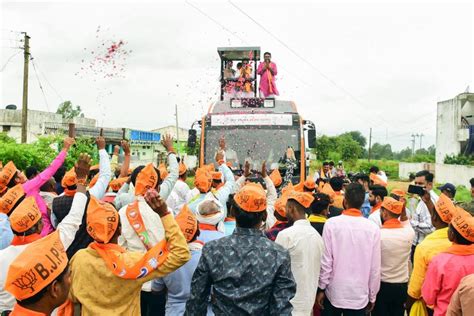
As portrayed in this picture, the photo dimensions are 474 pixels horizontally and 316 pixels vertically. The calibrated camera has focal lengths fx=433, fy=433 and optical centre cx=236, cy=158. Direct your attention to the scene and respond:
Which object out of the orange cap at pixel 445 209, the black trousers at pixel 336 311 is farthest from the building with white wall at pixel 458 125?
the black trousers at pixel 336 311

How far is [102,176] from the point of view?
4.27 meters

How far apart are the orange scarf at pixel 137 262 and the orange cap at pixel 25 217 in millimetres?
877

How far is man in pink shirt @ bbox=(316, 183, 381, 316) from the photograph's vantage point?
409cm

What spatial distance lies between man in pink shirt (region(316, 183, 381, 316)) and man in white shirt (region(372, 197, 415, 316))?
1.24 feet

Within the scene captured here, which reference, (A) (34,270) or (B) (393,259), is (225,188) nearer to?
(B) (393,259)

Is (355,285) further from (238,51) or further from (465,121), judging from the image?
(465,121)

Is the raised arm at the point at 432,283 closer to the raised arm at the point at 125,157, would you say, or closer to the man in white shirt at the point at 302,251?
the man in white shirt at the point at 302,251

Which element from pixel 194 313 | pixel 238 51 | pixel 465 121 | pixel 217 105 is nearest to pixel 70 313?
pixel 194 313

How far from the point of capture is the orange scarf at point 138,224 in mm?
3674

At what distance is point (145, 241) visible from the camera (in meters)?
3.66

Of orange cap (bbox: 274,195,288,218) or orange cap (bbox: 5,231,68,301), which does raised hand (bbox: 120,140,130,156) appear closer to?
orange cap (bbox: 274,195,288,218)

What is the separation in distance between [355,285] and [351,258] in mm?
258

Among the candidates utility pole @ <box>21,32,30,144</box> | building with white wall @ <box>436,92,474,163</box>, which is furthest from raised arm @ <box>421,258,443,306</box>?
building with white wall @ <box>436,92,474,163</box>

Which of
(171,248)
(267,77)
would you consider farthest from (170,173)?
(267,77)
